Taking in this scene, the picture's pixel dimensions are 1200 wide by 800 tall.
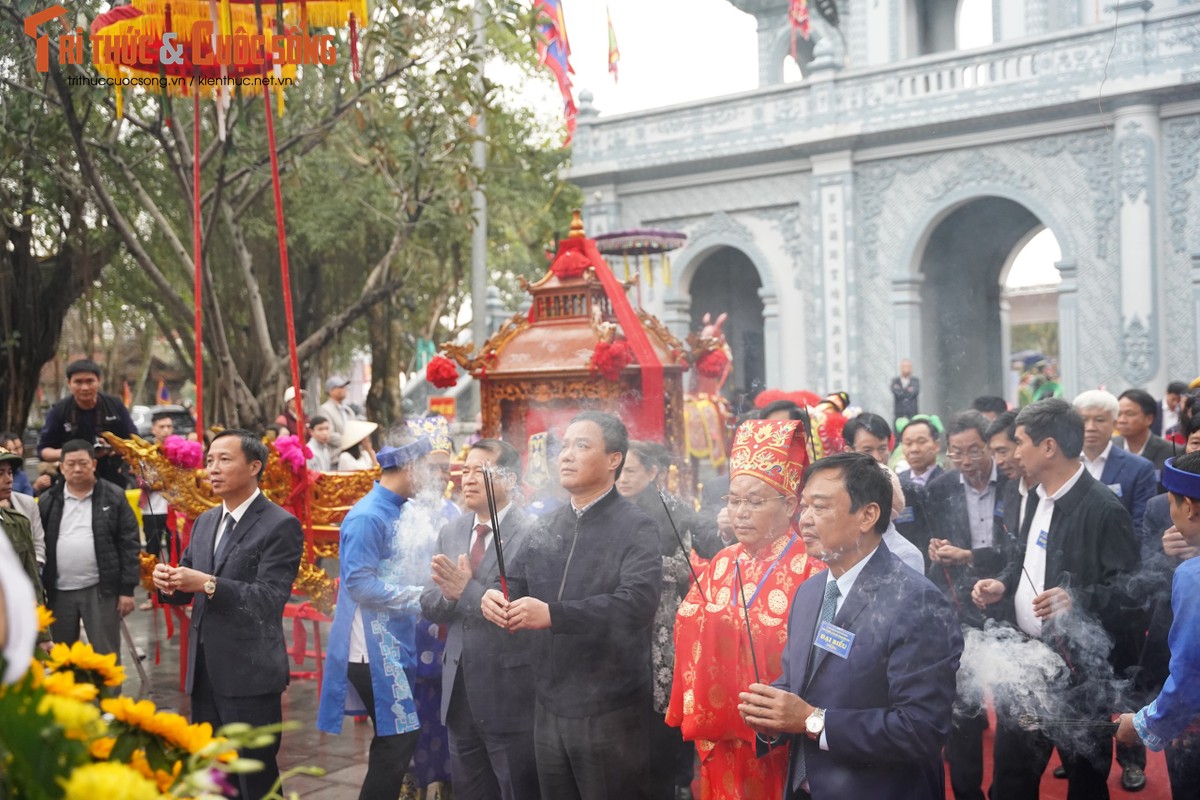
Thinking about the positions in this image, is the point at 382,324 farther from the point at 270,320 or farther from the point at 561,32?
the point at 561,32

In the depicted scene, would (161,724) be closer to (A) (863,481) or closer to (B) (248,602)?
(A) (863,481)

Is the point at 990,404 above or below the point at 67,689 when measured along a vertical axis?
above

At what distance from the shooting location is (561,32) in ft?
43.9

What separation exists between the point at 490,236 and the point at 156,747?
60.2ft

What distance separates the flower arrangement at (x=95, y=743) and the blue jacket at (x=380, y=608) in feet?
8.12

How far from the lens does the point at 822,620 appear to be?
2744mm

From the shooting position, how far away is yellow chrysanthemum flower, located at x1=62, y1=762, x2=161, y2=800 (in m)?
1.29

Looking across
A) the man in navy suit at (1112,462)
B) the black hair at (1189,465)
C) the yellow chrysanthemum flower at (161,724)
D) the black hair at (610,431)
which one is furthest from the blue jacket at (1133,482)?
the yellow chrysanthemum flower at (161,724)

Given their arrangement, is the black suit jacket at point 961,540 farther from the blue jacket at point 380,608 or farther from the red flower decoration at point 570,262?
the red flower decoration at point 570,262

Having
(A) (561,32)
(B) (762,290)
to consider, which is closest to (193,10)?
(A) (561,32)

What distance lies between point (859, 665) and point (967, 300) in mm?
15623

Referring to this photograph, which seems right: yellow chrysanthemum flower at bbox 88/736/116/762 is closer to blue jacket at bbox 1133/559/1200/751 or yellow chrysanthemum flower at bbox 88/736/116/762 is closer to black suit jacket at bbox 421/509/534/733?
black suit jacket at bbox 421/509/534/733

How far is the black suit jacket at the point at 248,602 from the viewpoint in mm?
3900

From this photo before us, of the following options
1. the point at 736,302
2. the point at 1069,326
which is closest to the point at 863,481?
the point at 1069,326
